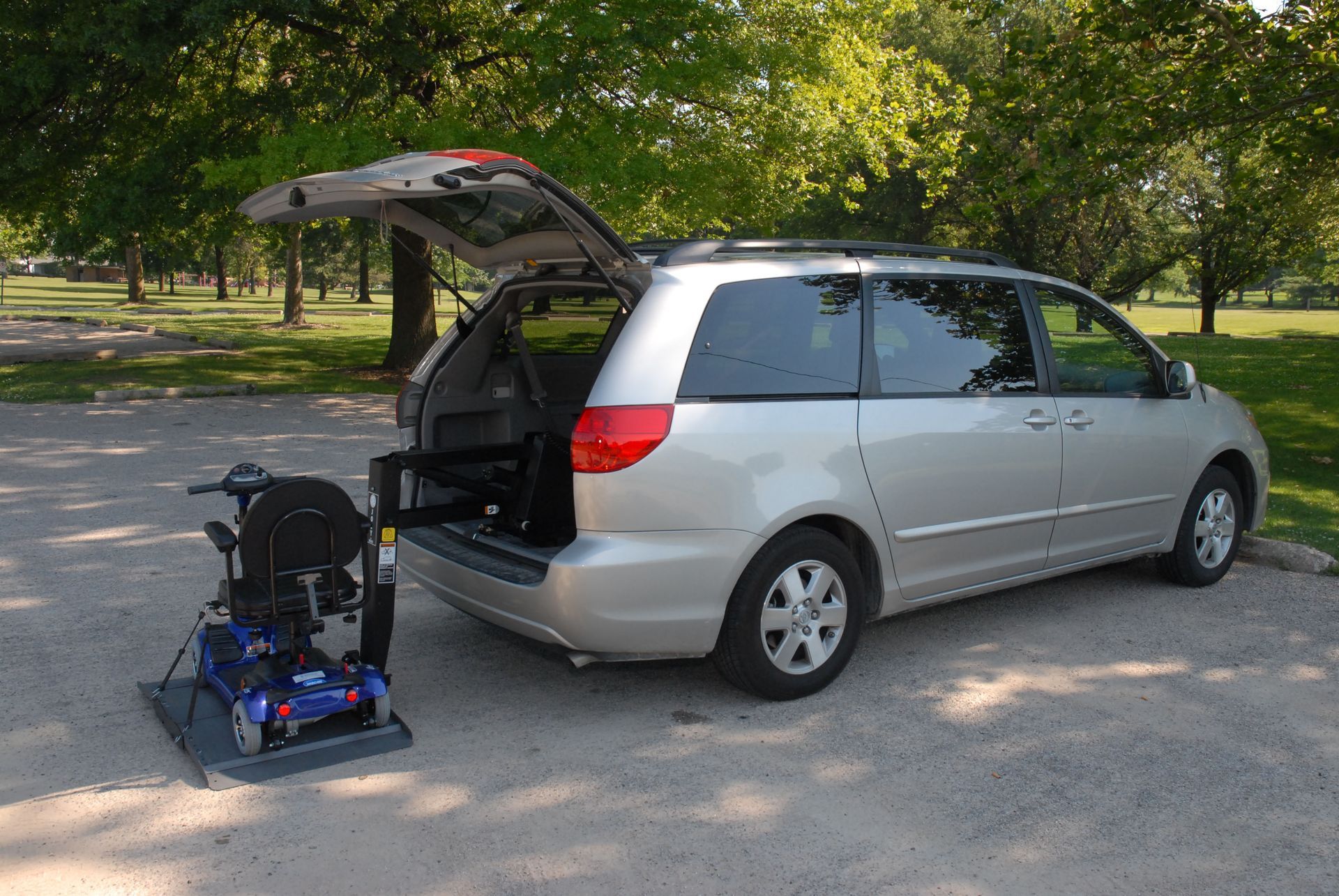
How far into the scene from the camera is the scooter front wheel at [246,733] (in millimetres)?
3957

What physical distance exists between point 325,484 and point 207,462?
6.22 meters

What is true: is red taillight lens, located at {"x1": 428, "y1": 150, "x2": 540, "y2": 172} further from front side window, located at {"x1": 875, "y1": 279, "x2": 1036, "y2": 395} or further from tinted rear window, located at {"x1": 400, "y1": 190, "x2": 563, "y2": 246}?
front side window, located at {"x1": 875, "y1": 279, "x2": 1036, "y2": 395}

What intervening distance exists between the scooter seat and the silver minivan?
579 millimetres

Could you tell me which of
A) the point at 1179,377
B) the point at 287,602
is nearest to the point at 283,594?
the point at 287,602

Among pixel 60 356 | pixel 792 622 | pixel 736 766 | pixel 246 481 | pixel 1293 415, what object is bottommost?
pixel 736 766

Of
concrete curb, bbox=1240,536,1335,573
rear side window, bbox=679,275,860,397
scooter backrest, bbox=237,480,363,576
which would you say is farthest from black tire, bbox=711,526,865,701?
concrete curb, bbox=1240,536,1335,573

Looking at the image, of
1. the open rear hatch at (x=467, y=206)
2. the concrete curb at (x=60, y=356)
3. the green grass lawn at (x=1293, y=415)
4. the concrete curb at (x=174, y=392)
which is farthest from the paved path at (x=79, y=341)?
the green grass lawn at (x=1293, y=415)

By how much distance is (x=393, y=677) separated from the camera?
16.3ft

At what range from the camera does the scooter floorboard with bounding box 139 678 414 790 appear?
3.92 meters

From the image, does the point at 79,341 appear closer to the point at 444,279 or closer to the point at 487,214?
the point at 444,279

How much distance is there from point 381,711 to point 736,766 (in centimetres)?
137

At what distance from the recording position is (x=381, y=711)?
4.25m

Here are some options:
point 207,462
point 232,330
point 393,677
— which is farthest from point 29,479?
point 232,330

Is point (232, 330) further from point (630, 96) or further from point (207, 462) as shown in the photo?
point (207, 462)
